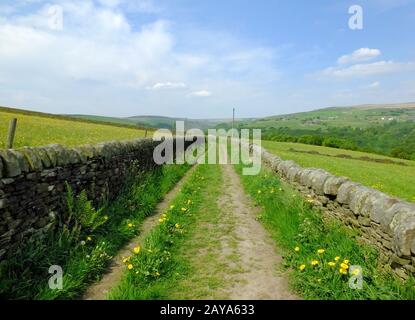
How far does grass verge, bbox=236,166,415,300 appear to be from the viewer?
469 centimetres

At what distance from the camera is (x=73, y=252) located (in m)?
6.05

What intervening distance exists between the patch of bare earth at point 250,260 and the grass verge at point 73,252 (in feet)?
7.21

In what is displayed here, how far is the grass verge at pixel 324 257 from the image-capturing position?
15.4 ft

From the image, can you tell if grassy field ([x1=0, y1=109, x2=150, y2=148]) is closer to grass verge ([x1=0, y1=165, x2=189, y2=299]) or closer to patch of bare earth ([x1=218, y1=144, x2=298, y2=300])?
grass verge ([x1=0, y1=165, x2=189, y2=299])

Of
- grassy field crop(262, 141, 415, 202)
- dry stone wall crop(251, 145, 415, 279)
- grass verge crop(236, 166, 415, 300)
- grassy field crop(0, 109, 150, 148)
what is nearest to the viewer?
dry stone wall crop(251, 145, 415, 279)

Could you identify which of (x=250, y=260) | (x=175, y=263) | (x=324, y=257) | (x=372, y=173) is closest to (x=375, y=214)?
(x=324, y=257)

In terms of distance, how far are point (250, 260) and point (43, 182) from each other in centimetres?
402

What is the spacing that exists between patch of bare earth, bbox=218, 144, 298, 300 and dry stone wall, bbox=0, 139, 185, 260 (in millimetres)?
3311

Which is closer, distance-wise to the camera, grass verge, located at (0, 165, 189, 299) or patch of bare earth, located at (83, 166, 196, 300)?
grass verge, located at (0, 165, 189, 299)

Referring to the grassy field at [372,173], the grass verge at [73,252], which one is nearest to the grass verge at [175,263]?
the grass verge at [73,252]

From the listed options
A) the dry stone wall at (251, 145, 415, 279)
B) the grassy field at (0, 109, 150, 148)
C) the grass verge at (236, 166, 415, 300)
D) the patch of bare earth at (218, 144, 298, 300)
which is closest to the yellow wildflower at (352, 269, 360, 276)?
the grass verge at (236, 166, 415, 300)

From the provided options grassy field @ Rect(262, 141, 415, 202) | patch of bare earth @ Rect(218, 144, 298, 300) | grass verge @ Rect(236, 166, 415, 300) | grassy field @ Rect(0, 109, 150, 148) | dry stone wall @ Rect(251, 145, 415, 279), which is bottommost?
grassy field @ Rect(262, 141, 415, 202)

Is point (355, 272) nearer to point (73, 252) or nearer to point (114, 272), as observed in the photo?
point (114, 272)

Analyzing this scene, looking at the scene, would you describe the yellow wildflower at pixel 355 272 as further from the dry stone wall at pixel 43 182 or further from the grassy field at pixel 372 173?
the grassy field at pixel 372 173
